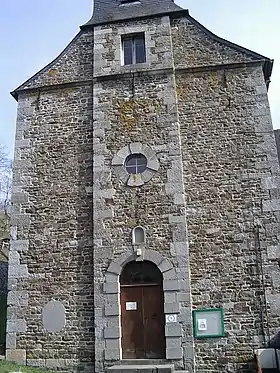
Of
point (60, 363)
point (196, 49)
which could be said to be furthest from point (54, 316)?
point (196, 49)

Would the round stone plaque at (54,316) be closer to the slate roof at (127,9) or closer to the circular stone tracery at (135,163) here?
the circular stone tracery at (135,163)

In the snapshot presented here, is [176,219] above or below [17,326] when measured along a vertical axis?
above

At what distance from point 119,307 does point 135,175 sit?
2978 mm

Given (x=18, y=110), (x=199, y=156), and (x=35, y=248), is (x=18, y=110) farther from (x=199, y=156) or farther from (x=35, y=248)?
(x=199, y=156)

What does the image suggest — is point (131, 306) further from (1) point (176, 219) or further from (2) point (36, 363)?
(2) point (36, 363)

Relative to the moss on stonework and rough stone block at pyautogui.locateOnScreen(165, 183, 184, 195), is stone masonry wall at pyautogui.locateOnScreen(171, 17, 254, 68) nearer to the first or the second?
the moss on stonework

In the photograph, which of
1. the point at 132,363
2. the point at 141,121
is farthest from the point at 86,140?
the point at 132,363

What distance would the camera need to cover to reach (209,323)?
364 inches

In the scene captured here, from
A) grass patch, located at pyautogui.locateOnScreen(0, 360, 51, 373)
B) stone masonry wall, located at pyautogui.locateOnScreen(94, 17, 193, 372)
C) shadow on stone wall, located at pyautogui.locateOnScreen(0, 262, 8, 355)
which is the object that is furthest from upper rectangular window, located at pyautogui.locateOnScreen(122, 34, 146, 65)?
shadow on stone wall, located at pyautogui.locateOnScreen(0, 262, 8, 355)

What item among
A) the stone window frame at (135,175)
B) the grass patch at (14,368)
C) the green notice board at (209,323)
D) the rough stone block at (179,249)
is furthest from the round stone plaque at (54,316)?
the stone window frame at (135,175)

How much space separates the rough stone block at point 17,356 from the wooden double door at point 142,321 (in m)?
2.19

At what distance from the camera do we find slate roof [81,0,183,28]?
39.0 feet

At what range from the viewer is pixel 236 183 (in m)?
10.1

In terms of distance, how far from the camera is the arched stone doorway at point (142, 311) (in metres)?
9.41
